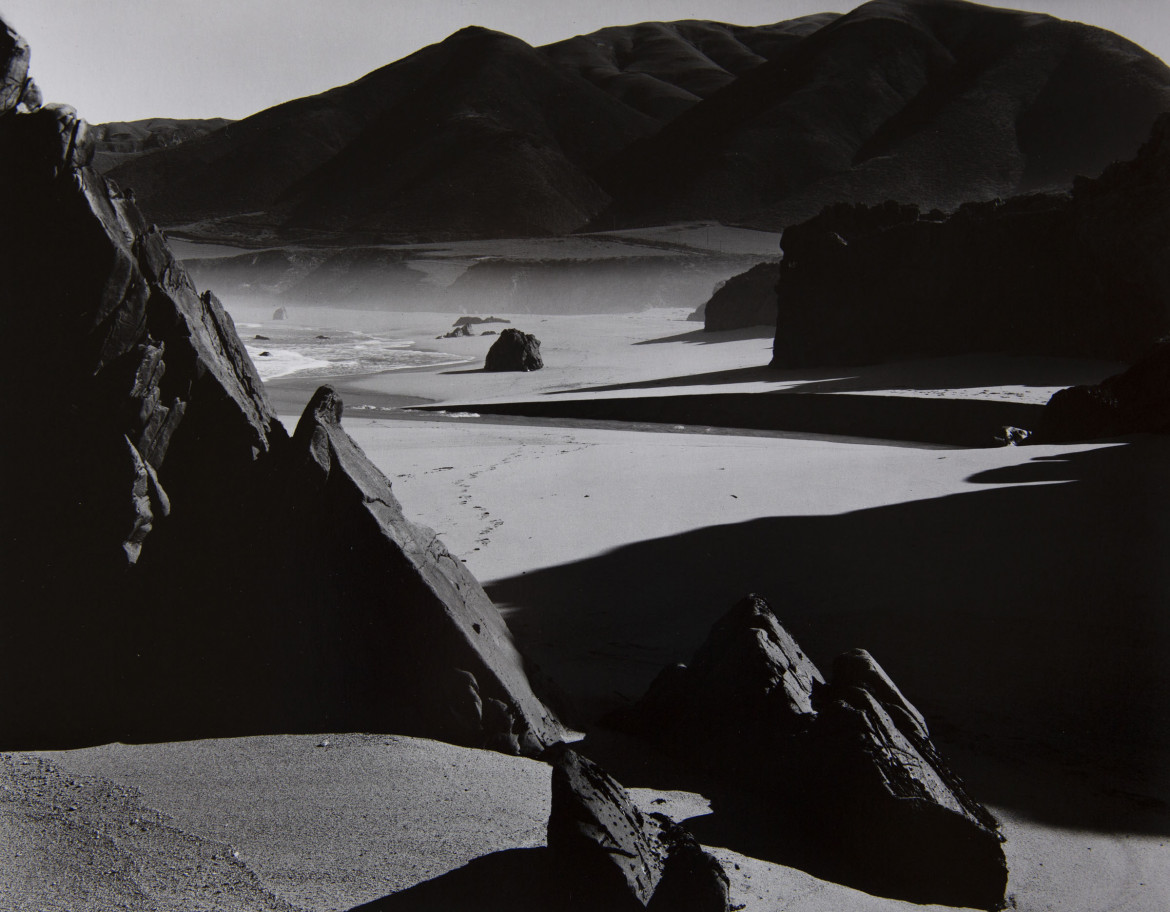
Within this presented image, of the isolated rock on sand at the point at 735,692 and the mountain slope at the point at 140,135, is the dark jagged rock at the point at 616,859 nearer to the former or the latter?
the isolated rock on sand at the point at 735,692

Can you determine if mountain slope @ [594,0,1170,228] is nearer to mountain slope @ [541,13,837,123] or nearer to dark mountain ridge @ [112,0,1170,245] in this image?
dark mountain ridge @ [112,0,1170,245]

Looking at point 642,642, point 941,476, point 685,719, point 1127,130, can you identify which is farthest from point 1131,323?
point 1127,130

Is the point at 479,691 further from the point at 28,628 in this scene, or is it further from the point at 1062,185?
the point at 1062,185

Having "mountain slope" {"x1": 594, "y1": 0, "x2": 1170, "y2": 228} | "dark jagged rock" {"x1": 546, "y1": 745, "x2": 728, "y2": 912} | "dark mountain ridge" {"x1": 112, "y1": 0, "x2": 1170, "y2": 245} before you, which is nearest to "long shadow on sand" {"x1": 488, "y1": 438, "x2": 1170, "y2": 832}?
"dark jagged rock" {"x1": 546, "y1": 745, "x2": 728, "y2": 912}

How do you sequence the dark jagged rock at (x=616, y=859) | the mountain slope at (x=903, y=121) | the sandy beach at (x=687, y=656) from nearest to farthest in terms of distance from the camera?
1. the dark jagged rock at (x=616, y=859)
2. the sandy beach at (x=687, y=656)
3. the mountain slope at (x=903, y=121)

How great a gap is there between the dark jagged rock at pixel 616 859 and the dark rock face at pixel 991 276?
12484mm

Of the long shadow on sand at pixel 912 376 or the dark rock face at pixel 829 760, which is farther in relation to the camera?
the long shadow on sand at pixel 912 376

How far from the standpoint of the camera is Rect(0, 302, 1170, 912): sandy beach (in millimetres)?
1994

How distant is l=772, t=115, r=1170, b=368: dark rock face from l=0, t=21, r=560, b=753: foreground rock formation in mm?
12156

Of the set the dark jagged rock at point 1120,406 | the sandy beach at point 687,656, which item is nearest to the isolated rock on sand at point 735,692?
the sandy beach at point 687,656

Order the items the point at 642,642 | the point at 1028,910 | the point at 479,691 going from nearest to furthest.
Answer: the point at 1028,910 → the point at 479,691 → the point at 642,642

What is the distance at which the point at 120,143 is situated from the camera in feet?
439

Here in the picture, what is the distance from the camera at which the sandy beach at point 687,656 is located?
6.54 feet

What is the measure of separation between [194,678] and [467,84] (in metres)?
117
